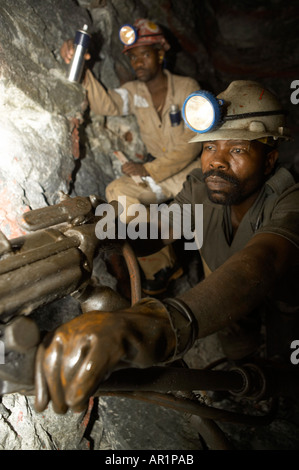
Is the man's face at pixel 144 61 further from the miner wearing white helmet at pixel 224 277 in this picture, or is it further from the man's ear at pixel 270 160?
the man's ear at pixel 270 160

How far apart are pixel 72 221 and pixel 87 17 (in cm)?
323

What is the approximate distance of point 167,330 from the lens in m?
1.00

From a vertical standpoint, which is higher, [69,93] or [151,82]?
[151,82]

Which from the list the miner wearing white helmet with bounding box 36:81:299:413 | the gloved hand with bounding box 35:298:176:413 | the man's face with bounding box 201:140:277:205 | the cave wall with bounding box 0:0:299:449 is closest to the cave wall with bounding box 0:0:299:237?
the cave wall with bounding box 0:0:299:449

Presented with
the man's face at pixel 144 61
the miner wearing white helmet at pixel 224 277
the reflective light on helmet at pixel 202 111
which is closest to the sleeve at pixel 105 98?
the man's face at pixel 144 61

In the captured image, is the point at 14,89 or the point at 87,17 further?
the point at 87,17

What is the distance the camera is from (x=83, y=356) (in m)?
0.81

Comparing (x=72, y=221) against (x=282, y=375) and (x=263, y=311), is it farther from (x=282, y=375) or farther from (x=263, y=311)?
(x=263, y=311)

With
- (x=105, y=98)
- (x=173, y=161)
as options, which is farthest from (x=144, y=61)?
(x=173, y=161)

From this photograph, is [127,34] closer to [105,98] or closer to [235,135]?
[105,98]

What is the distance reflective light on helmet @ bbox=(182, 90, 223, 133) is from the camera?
1.88 metres

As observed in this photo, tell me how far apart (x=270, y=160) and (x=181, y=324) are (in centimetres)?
173

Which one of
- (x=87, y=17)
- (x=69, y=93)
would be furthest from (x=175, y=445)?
(x=87, y=17)

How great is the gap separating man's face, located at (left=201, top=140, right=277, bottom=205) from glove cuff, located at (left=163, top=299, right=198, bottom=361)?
1.29m
